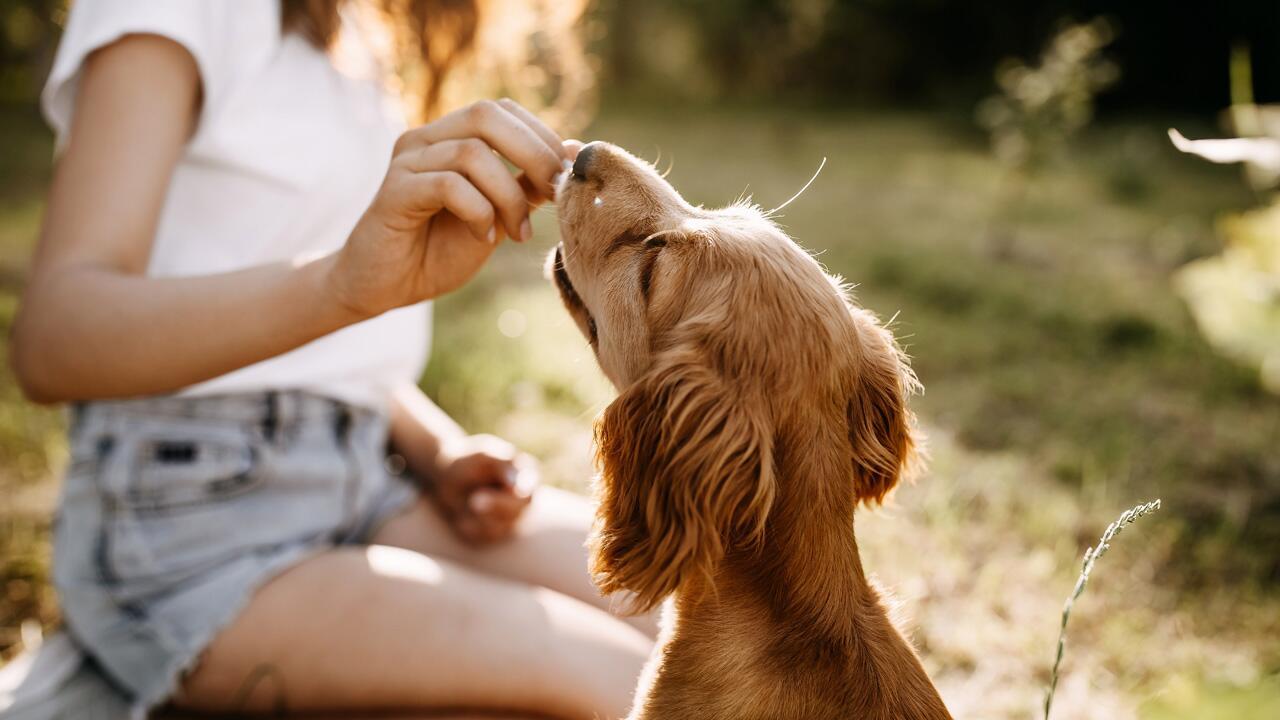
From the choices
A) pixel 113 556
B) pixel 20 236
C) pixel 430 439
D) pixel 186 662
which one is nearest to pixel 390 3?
pixel 430 439

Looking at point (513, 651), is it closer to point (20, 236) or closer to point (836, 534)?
point (836, 534)

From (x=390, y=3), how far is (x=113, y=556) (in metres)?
1.78

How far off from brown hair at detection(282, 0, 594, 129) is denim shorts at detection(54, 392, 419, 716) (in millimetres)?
1092

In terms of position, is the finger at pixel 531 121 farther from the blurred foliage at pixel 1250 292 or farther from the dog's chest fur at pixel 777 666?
the blurred foliage at pixel 1250 292

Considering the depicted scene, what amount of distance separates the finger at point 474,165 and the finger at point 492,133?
0.10 feet

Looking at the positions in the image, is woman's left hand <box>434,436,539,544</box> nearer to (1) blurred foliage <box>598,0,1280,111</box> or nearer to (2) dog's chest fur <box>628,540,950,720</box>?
(2) dog's chest fur <box>628,540,950,720</box>

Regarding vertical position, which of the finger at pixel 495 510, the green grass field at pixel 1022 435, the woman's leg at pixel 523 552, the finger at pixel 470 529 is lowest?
the green grass field at pixel 1022 435

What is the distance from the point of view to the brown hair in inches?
100

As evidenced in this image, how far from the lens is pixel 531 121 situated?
1900 mm

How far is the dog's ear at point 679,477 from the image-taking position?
5.37 feet

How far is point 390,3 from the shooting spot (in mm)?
2898

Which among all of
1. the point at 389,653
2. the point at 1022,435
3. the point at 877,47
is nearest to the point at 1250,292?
the point at 1022,435

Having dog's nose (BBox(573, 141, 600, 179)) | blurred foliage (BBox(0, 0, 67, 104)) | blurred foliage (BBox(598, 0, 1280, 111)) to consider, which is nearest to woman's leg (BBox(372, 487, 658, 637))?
dog's nose (BBox(573, 141, 600, 179))

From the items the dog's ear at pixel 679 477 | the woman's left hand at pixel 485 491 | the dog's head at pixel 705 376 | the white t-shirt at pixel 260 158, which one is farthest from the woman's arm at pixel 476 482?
the dog's ear at pixel 679 477
